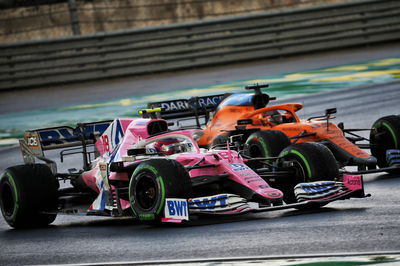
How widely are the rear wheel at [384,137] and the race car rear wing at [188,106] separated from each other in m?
3.19

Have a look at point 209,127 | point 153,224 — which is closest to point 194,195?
point 153,224

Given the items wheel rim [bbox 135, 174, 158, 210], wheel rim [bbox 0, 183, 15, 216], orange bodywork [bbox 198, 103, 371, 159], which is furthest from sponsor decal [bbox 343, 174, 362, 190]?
wheel rim [bbox 0, 183, 15, 216]

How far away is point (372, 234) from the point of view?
24.9ft

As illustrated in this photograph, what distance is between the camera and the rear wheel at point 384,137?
11.8 meters

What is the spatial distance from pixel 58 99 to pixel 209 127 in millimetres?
10793

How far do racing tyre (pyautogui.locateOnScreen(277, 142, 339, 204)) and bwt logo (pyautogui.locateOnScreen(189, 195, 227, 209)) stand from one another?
3.65 ft

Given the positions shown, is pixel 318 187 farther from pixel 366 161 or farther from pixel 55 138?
pixel 55 138

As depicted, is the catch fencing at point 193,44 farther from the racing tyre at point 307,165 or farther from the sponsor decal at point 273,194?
the sponsor decal at point 273,194

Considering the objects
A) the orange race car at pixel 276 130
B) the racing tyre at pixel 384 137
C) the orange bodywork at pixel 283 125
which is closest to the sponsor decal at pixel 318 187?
the orange race car at pixel 276 130

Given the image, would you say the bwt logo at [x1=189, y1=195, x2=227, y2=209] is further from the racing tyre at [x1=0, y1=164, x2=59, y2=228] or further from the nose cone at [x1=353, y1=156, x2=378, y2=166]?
the nose cone at [x1=353, y1=156, x2=378, y2=166]

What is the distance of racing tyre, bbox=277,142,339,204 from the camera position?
9.45m

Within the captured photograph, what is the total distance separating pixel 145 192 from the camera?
9.35 metres

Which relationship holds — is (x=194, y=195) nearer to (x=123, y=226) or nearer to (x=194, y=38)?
(x=123, y=226)

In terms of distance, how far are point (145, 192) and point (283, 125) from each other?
4.14 m
